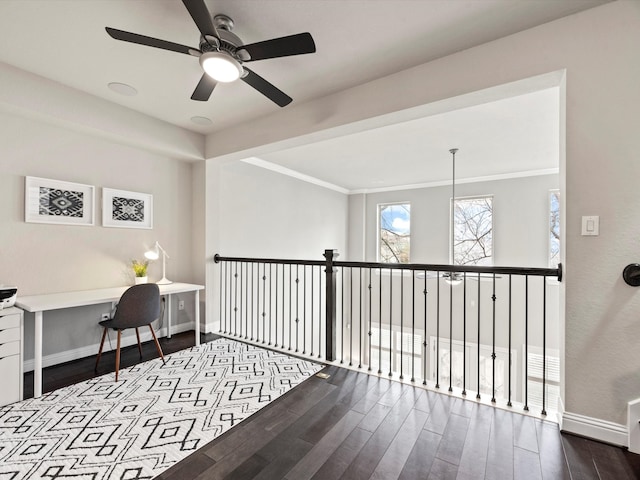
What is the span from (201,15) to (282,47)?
45 centimetres

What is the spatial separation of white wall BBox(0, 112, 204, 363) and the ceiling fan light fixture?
6.93 feet

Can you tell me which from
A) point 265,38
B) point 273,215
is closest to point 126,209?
point 273,215

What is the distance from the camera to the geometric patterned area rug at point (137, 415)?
5.41 feet

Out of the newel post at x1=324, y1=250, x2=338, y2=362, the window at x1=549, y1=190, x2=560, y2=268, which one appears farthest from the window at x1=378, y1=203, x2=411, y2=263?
the newel post at x1=324, y1=250, x2=338, y2=362

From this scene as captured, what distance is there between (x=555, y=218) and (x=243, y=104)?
559 centimetres

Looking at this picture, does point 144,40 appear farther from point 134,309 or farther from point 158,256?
point 158,256

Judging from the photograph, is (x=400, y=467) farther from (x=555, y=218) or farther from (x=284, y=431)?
(x=555, y=218)

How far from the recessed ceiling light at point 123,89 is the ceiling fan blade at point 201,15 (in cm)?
160

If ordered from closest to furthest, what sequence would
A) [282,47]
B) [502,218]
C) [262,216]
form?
[282,47], [262,216], [502,218]

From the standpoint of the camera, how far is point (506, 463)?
65.2 inches

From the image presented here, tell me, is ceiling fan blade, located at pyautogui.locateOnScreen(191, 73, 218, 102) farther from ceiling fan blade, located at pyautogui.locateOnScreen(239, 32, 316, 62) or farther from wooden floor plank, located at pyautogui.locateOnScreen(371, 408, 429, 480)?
A: wooden floor plank, located at pyautogui.locateOnScreen(371, 408, 429, 480)

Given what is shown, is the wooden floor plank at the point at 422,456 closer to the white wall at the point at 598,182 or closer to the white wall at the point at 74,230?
the white wall at the point at 598,182

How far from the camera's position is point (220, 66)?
1965 mm

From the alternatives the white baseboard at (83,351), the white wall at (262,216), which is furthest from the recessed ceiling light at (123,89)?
the white baseboard at (83,351)
